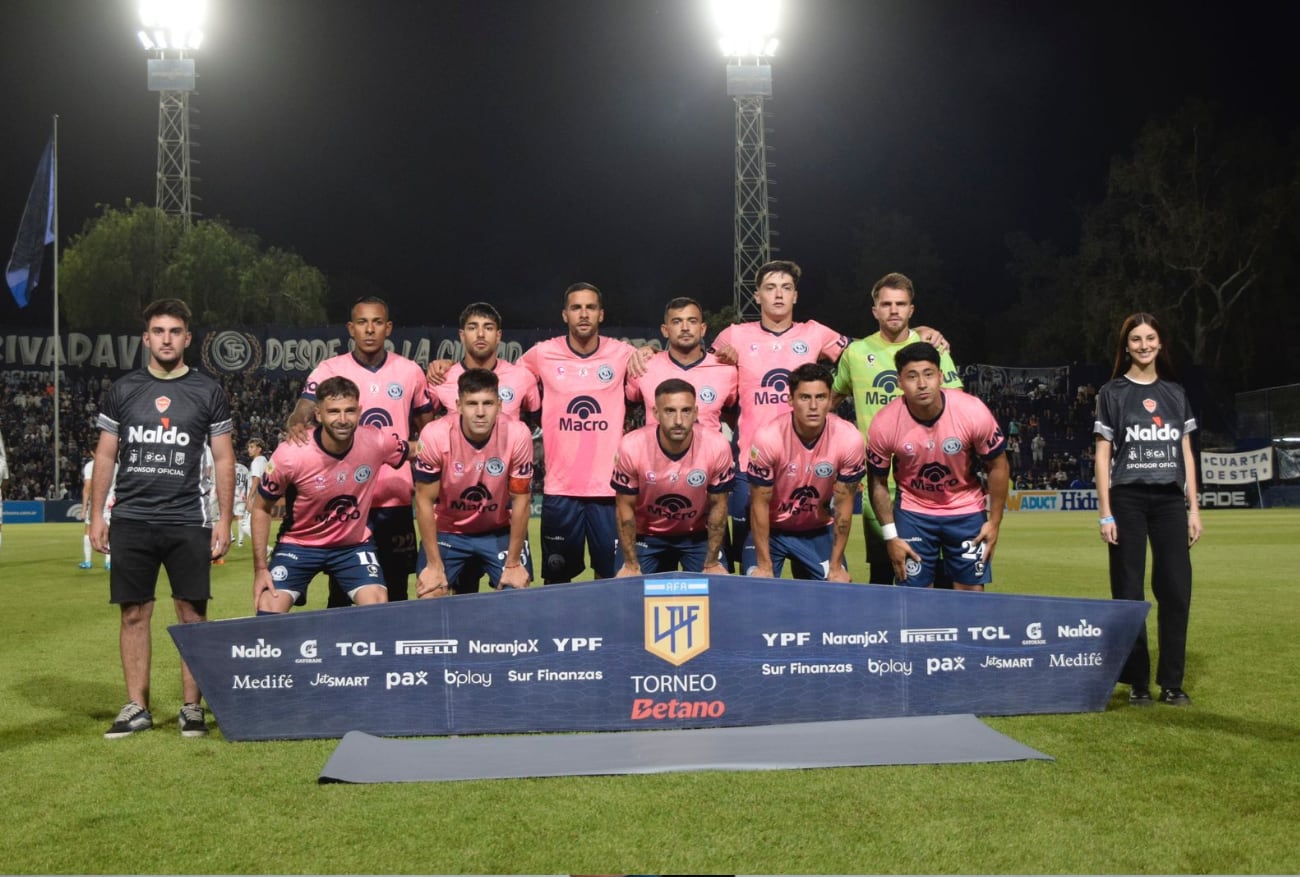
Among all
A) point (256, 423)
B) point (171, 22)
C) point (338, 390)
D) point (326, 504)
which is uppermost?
point (171, 22)

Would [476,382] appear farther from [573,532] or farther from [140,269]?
[140,269]

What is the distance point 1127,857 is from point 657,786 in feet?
6.11

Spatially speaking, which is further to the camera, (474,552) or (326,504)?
(474,552)

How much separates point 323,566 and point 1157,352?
5159mm

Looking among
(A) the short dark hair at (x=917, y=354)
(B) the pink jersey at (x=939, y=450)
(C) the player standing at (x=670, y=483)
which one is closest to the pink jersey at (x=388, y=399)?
(C) the player standing at (x=670, y=483)

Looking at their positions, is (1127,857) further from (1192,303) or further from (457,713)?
(1192,303)

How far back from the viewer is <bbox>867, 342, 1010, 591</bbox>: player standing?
7.14 meters

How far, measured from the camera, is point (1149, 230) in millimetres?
46844

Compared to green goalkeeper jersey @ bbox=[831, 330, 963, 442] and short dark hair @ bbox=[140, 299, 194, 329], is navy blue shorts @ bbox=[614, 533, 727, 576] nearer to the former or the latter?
green goalkeeper jersey @ bbox=[831, 330, 963, 442]

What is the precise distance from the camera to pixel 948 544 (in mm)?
7324

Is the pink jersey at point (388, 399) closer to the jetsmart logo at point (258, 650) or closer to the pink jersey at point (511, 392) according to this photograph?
the pink jersey at point (511, 392)

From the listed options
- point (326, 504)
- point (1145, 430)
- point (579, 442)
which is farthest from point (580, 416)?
point (1145, 430)

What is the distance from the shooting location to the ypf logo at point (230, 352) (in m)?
37.8

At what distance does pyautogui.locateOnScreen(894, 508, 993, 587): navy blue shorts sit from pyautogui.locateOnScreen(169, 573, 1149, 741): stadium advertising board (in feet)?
2.55
